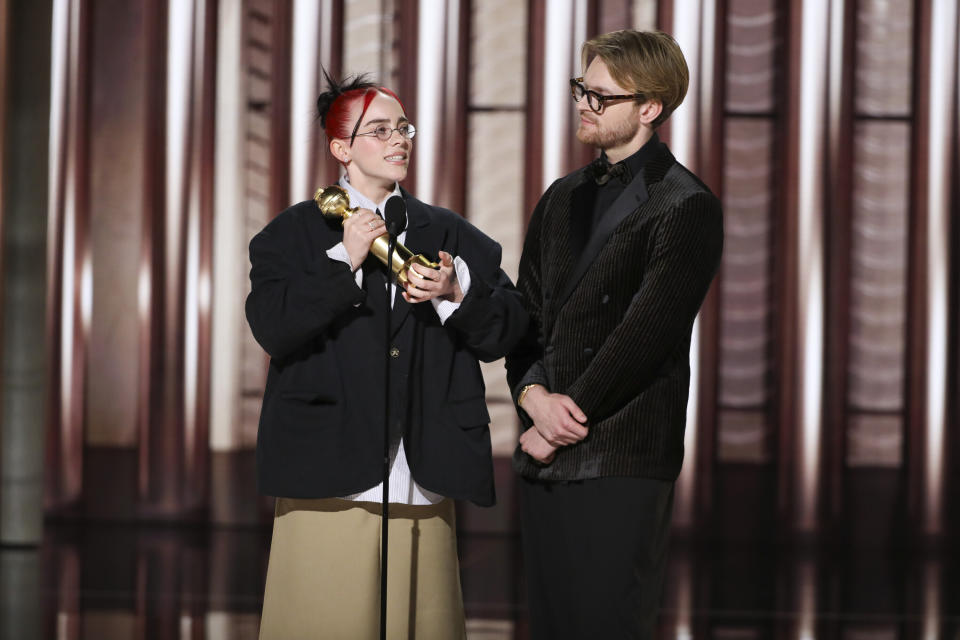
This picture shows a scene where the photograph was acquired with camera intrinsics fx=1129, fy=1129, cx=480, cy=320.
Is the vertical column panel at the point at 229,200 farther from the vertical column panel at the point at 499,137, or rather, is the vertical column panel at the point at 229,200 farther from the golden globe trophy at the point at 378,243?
the golden globe trophy at the point at 378,243

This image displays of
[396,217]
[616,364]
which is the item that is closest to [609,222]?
[616,364]

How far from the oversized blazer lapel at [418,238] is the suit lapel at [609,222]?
23cm

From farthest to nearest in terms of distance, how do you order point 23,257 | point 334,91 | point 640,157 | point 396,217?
point 23,257
point 334,91
point 640,157
point 396,217

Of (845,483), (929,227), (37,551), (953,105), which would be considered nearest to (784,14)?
(953,105)

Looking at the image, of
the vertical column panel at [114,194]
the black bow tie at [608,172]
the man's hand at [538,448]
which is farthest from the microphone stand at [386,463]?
the vertical column panel at [114,194]

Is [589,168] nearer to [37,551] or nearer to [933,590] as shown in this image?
[933,590]

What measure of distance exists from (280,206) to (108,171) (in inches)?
27.6

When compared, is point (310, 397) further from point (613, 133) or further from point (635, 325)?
point (613, 133)

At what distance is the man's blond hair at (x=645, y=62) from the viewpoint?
5.50ft

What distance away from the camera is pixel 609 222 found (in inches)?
67.0

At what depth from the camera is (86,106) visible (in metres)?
4.27

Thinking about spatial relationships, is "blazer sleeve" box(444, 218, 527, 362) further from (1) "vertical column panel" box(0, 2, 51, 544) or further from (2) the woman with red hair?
(1) "vertical column panel" box(0, 2, 51, 544)

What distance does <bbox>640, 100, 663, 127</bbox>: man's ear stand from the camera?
171 centimetres

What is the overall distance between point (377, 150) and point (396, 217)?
179mm
